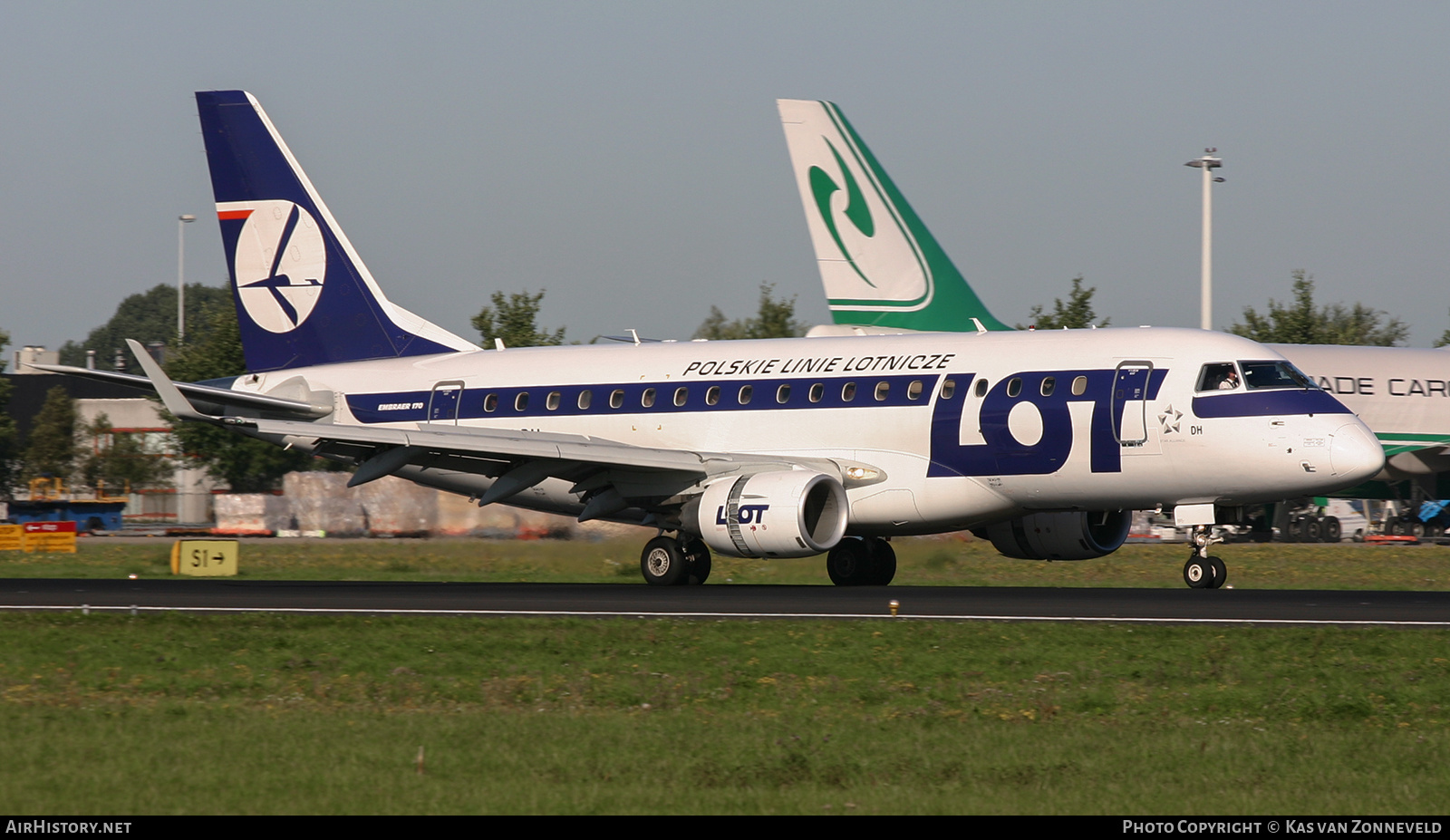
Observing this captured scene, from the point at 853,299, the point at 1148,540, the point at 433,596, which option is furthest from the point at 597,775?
the point at 1148,540

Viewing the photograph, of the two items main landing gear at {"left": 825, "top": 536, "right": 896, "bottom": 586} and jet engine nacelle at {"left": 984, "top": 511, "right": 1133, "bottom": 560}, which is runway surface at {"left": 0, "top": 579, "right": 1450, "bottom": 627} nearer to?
main landing gear at {"left": 825, "top": 536, "right": 896, "bottom": 586}

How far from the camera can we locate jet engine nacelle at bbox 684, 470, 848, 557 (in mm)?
24328

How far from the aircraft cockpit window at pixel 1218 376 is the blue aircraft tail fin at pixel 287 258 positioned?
1490 centimetres

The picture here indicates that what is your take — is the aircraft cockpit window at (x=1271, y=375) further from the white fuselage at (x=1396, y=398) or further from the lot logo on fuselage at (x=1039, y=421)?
the white fuselage at (x=1396, y=398)

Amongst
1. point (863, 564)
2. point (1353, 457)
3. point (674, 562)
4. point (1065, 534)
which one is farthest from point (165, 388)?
point (1353, 457)

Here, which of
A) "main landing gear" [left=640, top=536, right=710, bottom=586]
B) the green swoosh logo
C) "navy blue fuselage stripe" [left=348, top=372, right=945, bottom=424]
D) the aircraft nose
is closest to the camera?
the aircraft nose

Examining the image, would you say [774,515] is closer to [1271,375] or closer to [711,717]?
[1271,375]

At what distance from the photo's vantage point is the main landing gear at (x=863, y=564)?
91.9 ft

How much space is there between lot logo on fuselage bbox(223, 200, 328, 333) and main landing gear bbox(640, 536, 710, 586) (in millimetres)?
10363

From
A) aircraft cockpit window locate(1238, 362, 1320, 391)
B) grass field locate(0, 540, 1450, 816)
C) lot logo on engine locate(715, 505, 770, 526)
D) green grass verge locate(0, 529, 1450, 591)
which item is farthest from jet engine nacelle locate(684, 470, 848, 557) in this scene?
grass field locate(0, 540, 1450, 816)

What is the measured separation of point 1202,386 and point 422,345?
51.2 feet

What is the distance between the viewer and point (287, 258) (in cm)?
3300

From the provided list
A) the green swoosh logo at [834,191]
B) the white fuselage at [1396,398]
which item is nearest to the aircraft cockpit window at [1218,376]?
the green swoosh logo at [834,191]
